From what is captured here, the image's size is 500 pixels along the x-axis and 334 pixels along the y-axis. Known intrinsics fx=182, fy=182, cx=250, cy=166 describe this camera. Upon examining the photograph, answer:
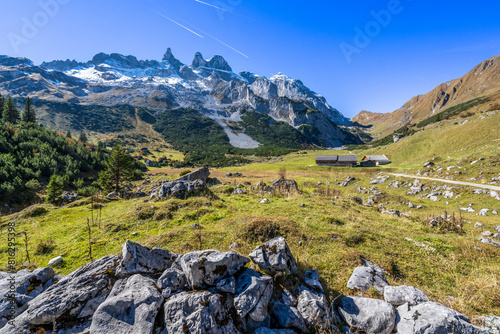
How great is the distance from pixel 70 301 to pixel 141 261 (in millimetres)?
1870

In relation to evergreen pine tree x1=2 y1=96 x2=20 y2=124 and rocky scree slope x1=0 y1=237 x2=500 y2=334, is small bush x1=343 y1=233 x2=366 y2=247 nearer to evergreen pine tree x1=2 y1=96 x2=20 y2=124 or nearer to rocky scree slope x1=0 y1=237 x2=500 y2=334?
rocky scree slope x1=0 y1=237 x2=500 y2=334

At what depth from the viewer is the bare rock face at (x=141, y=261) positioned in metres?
6.14

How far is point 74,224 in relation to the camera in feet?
48.4

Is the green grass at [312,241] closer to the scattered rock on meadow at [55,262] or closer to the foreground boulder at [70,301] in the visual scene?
the scattered rock on meadow at [55,262]

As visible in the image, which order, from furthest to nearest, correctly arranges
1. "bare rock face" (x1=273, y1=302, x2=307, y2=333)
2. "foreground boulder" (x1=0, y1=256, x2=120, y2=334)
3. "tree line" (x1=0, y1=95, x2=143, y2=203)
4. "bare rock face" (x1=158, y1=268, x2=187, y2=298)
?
1. "tree line" (x1=0, y1=95, x2=143, y2=203)
2. "bare rock face" (x1=158, y1=268, x2=187, y2=298)
3. "bare rock face" (x1=273, y1=302, x2=307, y2=333)
4. "foreground boulder" (x1=0, y1=256, x2=120, y2=334)

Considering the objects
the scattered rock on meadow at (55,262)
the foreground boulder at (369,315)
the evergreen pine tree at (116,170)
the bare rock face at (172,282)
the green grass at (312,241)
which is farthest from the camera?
the evergreen pine tree at (116,170)

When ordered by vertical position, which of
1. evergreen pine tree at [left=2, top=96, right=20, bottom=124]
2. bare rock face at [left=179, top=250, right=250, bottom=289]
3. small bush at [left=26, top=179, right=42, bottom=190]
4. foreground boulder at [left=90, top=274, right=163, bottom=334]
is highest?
evergreen pine tree at [left=2, top=96, right=20, bottom=124]

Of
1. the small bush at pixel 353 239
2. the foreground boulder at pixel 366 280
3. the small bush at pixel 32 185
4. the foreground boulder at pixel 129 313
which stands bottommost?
the small bush at pixel 353 239

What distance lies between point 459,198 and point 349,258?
32.3 metres

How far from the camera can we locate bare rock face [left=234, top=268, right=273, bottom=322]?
5117 mm

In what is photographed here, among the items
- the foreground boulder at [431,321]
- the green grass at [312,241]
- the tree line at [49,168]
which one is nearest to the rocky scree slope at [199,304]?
the foreground boulder at [431,321]

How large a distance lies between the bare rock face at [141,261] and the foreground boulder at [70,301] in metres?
0.62

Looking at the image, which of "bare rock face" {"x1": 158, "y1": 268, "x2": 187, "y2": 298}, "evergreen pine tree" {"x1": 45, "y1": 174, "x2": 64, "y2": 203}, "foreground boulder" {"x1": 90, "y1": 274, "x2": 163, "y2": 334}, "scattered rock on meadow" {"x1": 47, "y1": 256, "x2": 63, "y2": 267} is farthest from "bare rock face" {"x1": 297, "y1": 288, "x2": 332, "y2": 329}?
"evergreen pine tree" {"x1": 45, "y1": 174, "x2": 64, "y2": 203}

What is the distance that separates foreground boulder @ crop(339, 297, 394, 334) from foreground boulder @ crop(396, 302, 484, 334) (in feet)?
0.87
